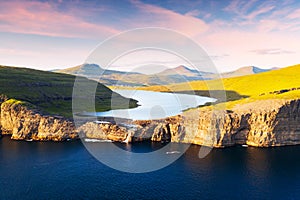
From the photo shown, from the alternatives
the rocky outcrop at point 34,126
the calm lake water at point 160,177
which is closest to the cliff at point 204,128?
the rocky outcrop at point 34,126

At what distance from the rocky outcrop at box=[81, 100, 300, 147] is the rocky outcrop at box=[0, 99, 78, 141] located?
2134 centimetres

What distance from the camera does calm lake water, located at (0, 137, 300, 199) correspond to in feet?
Answer: 303

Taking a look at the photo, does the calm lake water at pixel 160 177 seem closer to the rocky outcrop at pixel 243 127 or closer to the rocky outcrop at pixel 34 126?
the rocky outcrop at pixel 243 127

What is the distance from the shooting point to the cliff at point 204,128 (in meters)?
152

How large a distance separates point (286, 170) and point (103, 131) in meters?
109

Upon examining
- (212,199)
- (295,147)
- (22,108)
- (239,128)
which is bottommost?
(212,199)

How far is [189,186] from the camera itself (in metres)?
98.3

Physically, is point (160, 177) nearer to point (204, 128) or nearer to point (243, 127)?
point (204, 128)

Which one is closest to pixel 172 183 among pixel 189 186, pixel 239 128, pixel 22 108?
pixel 189 186

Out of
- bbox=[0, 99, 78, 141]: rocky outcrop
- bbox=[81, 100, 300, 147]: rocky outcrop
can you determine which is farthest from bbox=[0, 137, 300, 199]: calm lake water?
bbox=[0, 99, 78, 141]: rocky outcrop

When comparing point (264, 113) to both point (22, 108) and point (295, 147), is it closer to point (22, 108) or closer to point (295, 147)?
point (295, 147)

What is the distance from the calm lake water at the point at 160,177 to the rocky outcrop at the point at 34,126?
27174mm

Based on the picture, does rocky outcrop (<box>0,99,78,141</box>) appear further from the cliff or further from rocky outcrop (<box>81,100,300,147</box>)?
rocky outcrop (<box>81,100,300,147</box>)

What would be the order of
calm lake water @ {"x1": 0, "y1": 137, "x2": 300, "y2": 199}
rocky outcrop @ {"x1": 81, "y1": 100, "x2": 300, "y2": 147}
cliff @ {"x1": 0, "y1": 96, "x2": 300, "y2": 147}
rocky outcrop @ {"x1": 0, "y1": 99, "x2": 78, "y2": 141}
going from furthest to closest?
rocky outcrop @ {"x1": 0, "y1": 99, "x2": 78, "y2": 141}, cliff @ {"x1": 0, "y1": 96, "x2": 300, "y2": 147}, rocky outcrop @ {"x1": 81, "y1": 100, "x2": 300, "y2": 147}, calm lake water @ {"x1": 0, "y1": 137, "x2": 300, "y2": 199}
